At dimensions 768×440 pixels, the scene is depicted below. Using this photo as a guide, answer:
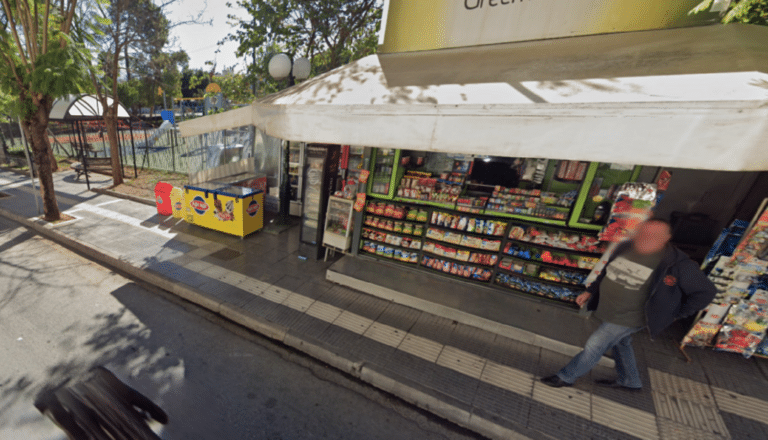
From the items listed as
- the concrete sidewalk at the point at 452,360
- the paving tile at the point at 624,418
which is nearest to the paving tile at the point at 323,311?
the concrete sidewalk at the point at 452,360

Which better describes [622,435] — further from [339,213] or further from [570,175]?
[339,213]

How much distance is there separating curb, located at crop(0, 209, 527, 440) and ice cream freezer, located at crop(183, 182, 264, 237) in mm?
1942

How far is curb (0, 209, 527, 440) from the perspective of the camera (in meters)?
3.19

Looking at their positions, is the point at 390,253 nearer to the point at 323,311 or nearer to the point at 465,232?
the point at 465,232

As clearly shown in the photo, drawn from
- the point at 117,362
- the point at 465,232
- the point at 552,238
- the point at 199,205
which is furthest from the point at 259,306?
the point at 552,238

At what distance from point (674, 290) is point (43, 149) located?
11695 millimetres

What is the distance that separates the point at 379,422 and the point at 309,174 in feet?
15.2

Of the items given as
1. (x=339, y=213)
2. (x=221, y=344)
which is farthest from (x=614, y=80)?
(x=221, y=344)

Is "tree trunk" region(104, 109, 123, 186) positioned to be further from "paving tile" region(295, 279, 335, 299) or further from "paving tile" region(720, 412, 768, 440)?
"paving tile" region(720, 412, 768, 440)

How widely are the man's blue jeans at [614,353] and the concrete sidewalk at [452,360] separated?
20cm

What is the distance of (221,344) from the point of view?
404cm

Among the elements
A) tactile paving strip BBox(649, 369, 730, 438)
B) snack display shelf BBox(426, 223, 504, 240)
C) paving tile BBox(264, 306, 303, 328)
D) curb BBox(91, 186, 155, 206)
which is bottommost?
curb BBox(91, 186, 155, 206)

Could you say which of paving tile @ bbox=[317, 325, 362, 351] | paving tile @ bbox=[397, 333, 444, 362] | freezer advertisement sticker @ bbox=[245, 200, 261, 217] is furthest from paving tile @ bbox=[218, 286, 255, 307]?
paving tile @ bbox=[397, 333, 444, 362]

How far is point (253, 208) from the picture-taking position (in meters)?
7.17
